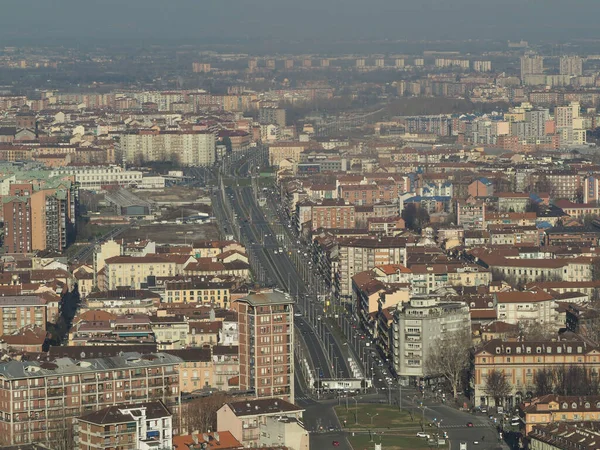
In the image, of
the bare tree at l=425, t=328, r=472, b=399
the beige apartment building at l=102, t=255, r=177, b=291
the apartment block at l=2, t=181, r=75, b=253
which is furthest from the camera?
the apartment block at l=2, t=181, r=75, b=253

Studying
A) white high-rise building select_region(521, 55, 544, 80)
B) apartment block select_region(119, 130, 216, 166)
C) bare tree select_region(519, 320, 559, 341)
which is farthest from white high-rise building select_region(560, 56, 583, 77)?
bare tree select_region(519, 320, 559, 341)

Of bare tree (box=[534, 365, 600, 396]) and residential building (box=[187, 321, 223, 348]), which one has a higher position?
residential building (box=[187, 321, 223, 348])

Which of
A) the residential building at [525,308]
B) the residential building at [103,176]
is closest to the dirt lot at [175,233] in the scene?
the residential building at [103,176]

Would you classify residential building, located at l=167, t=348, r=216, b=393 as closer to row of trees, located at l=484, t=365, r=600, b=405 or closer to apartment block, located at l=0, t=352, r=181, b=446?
apartment block, located at l=0, t=352, r=181, b=446

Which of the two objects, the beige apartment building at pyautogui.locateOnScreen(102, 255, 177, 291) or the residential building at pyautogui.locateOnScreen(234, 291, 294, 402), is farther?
the beige apartment building at pyautogui.locateOnScreen(102, 255, 177, 291)

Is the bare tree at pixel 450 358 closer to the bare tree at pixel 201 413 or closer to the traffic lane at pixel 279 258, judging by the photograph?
the traffic lane at pixel 279 258

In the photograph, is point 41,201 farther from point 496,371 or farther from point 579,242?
point 496,371
